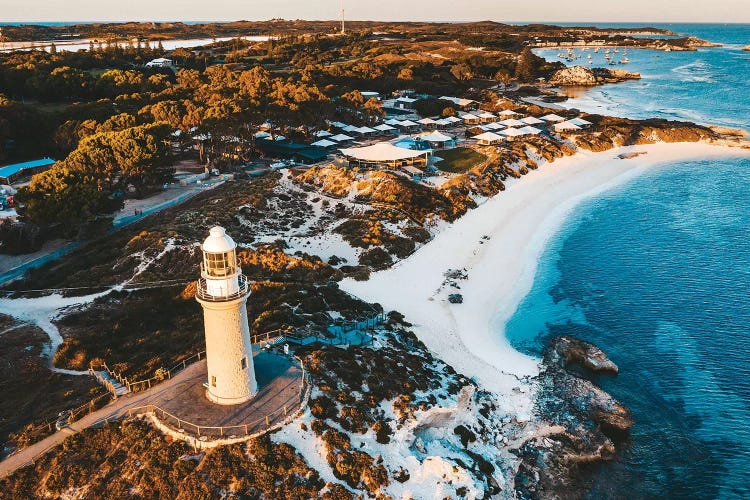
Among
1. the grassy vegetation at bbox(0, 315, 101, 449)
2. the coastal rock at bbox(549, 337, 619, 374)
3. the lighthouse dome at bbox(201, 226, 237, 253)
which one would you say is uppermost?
the lighthouse dome at bbox(201, 226, 237, 253)

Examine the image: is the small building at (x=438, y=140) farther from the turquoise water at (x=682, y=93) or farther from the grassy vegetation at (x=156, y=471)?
the grassy vegetation at (x=156, y=471)

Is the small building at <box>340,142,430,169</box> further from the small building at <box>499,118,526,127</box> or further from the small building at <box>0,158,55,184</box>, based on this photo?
the small building at <box>0,158,55,184</box>

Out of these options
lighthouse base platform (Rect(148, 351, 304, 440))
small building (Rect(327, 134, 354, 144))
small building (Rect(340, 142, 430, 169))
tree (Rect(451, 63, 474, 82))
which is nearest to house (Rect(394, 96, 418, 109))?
small building (Rect(327, 134, 354, 144))

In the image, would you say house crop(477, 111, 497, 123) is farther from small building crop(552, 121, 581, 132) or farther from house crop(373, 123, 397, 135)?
house crop(373, 123, 397, 135)

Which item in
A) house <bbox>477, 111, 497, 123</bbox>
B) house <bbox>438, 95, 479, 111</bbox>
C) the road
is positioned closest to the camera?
the road

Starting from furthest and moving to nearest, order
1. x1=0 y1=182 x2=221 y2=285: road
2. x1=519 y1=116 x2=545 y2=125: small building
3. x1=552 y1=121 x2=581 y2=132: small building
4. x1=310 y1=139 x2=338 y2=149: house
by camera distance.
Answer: x1=519 y1=116 x2=545 y2=125: small building, x1=552 y1=121 x2=581 y2=132: small building, x1=310 y1=139 x2=338 y2=149: house, x1=0 y1=182 x2=221 y2=285: road

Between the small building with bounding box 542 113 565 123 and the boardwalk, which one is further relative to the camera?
the small building with bounding box 542 113 565 123

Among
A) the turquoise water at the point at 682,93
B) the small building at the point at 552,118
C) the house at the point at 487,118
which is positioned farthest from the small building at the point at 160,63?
the turquoise water at the point at 682,93

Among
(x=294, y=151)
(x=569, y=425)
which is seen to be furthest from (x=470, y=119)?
(x=569, y=425)

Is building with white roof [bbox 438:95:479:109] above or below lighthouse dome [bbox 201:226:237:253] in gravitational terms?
below
